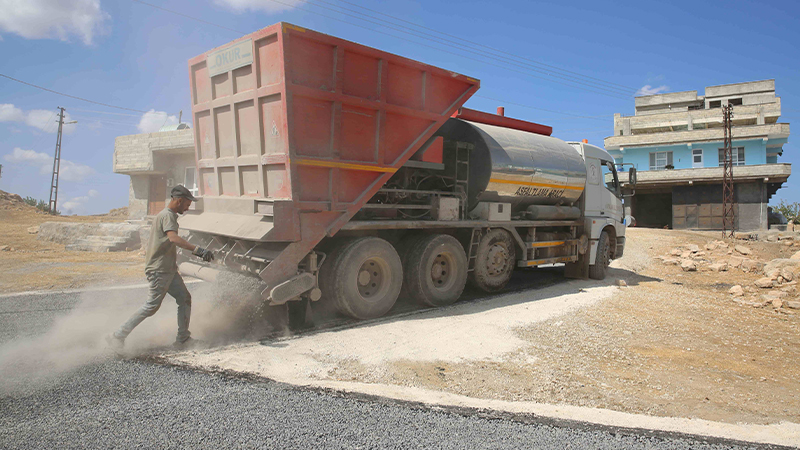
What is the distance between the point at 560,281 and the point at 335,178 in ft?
22.3

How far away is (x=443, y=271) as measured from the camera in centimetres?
789

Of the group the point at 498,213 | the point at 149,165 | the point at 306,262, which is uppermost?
the point at 149,165

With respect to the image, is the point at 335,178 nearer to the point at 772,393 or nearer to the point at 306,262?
the point at 306,262

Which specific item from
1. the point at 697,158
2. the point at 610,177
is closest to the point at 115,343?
the point at 610,177

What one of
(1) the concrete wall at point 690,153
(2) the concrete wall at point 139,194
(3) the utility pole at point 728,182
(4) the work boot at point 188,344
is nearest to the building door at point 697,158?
(1) the concrete wall at point 690,153

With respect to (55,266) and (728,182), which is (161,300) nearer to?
(55,266)

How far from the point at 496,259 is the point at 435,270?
5.51 ft

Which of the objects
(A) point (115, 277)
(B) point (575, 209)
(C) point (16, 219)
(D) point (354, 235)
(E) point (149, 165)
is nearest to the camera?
(D) point (354, 235)

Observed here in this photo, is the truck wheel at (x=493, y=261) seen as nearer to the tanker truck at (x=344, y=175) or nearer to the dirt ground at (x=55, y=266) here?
the tanker truck at (x=344, y=175)

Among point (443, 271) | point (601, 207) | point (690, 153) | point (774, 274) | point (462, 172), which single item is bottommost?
point (774, 274)

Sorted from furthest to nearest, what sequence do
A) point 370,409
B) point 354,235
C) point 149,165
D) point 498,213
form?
point 149,165
point 498,213
point 354,235
point 370,409

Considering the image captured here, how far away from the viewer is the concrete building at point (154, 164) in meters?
18.4

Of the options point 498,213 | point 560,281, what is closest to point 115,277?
point 498,213

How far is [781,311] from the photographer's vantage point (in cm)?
830
